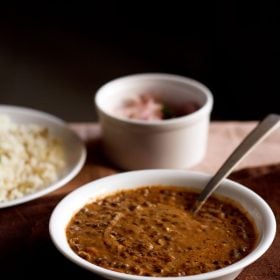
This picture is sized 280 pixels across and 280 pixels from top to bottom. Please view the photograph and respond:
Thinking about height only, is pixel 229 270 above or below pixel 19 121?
above

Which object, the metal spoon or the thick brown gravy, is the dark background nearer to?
the metal spoon

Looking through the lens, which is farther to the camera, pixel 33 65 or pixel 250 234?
pixel 33 65

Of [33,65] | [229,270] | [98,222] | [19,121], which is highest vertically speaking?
[229,270]

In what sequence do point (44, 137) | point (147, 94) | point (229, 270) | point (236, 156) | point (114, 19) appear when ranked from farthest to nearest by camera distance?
point (114, 19) < point (147, 94) < point (44, 137) < point (236, 156) < point (229, 270)

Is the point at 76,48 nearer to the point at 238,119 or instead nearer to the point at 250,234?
the point at 238,119

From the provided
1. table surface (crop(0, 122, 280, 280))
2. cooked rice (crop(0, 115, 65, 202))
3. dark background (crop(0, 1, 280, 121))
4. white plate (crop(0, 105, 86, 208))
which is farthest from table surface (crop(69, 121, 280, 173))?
dark background (crop(0, 1, 280, 121))

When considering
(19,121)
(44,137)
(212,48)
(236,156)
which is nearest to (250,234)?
(236,156)
